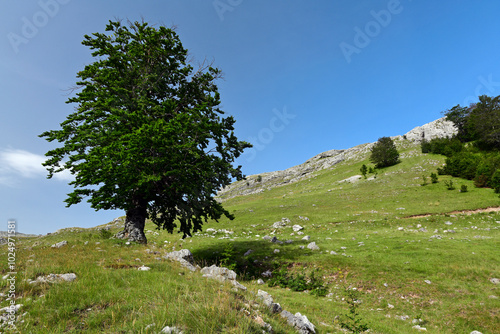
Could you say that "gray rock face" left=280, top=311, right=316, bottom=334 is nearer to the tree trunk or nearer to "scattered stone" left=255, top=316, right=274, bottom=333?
"scattered stone" left=255, top=316, right=274, bottom=333

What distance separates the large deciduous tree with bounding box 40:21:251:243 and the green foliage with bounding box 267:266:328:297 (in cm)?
653

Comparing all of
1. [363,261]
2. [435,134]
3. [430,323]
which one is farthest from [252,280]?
[435,134]

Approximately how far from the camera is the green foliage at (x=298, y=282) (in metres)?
11.9

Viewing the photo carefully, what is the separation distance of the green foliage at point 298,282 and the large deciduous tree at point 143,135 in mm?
6526

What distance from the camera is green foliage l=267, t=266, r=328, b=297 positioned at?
470 inches

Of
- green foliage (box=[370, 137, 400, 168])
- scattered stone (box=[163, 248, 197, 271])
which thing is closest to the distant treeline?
green foliage (box=[370, 137, 400, 168])

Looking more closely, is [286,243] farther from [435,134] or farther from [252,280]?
[435,134]

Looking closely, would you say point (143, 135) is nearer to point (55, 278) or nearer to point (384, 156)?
point (55, 278)

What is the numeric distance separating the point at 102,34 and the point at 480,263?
27.9 metres

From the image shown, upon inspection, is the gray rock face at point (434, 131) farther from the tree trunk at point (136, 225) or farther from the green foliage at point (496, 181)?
the tree trunk at point (136, 225)

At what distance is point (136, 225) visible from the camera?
1516cm

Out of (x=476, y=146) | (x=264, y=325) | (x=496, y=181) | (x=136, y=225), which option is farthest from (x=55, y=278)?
(x=476, y=146)

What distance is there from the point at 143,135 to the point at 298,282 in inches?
465

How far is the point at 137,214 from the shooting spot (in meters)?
15.5
